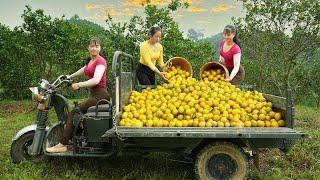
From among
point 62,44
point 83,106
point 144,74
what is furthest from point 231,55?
point 62,44

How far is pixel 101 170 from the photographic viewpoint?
637 cm

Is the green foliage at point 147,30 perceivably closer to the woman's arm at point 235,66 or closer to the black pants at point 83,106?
the woman's arm at point 235,66

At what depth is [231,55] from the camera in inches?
287

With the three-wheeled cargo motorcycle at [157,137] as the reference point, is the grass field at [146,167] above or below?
below

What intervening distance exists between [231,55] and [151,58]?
128cm

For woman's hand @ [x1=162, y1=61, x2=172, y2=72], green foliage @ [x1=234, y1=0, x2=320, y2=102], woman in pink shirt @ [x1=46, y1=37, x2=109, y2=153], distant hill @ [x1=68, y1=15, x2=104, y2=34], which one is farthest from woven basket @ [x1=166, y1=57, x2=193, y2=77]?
distant hill @ [x1=68, y1=15, x2=104, y2=34]

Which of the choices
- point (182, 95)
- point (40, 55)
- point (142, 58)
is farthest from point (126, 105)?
point (40, 55)

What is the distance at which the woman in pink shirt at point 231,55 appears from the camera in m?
7.08

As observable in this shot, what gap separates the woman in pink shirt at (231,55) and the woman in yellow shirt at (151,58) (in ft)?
3.28

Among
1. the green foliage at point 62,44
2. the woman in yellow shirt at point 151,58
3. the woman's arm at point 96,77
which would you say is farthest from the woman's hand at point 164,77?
the green foliage at point 62,44

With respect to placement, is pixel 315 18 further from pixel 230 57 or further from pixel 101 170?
pixel 101 170

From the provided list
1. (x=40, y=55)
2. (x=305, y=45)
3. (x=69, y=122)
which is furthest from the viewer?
(x=40, y=55)

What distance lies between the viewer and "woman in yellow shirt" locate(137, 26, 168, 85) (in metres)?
7.34

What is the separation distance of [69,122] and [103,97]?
570 mm
